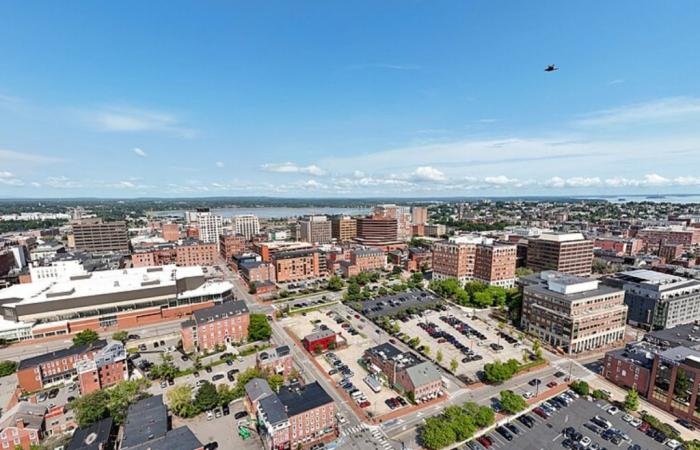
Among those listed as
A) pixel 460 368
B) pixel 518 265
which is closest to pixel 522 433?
pixel 460 368

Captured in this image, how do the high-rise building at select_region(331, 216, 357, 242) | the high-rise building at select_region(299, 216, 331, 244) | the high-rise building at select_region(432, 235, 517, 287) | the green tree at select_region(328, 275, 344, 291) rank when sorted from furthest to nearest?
1. the high-rise building at select_region(331, 216, 357, 242)
2. the high-rise building at select_region(299, 216, 331, 244)
3. the green tree at select_region(328, 275, 344, 291)
4. the high-rise building at select_region(432, 235, 517, 287)

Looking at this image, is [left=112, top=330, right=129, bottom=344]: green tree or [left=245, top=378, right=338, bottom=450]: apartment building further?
[left=112, top=330, right=129, bottom=344]: green tree

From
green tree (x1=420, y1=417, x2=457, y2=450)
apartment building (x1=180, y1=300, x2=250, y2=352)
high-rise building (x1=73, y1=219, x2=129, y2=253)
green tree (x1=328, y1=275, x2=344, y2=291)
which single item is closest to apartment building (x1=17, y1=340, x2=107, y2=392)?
apartment building (x1=180, y1=300, x2=250, y2=352)

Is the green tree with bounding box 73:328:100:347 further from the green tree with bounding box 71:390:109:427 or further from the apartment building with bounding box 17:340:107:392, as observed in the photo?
the green tree with bounding box 71:390:109:427

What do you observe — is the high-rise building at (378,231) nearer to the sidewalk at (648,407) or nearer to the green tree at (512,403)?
the sidewalk at (648,407)

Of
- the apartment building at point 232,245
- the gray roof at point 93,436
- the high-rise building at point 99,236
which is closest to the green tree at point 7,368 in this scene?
the gray roof at point 93,436
